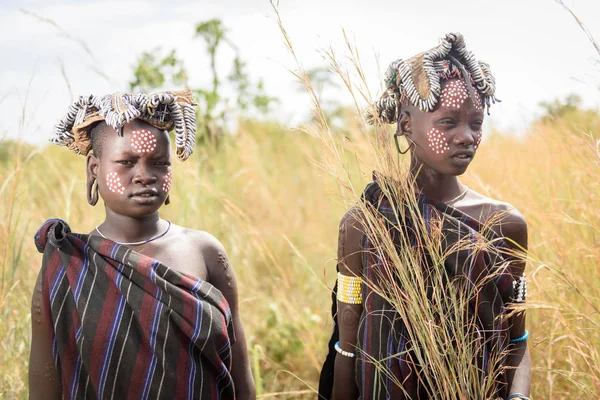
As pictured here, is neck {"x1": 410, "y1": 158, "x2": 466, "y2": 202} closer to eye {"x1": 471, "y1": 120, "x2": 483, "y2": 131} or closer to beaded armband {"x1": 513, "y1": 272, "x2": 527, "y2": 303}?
eye {"x1": 471, "y1": 120, "x2": 483, "y2": 131}

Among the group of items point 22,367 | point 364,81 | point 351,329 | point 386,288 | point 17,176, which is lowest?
point 22,367

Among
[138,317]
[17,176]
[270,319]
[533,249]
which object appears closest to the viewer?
[138,317]

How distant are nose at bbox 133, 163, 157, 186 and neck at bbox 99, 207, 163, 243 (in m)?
0.16

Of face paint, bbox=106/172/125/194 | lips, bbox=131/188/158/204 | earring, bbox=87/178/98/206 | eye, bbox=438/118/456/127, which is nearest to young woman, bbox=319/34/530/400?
eye, bbox=438/118/456/127

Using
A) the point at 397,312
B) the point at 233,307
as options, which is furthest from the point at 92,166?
the point at 397,312

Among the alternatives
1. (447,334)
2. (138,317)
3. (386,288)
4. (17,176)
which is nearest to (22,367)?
(17,176)

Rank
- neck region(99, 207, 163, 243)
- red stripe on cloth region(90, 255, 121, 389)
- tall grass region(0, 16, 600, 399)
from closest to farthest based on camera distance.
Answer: red stripe on cloth region(90, 255, 121, 389) → neck region(99, 207, 163, 243) → tall grass region(0, 16, 600, 399)

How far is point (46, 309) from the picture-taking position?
215cm

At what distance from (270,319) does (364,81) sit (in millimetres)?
2324

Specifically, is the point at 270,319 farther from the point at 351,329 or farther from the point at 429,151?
the point at 429,151

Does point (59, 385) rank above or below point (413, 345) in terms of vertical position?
below

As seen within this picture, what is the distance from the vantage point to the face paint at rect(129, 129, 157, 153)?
2173 millimetres

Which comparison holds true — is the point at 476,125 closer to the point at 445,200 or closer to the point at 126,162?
the point at 445,200

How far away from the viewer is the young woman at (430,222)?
2297mm
